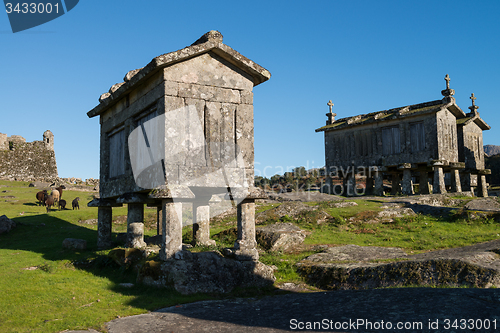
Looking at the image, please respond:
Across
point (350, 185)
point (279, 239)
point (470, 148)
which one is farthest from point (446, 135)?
point (279, 239)

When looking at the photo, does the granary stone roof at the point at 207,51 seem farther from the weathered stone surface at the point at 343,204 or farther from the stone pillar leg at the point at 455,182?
the stone pillar leg at the point at 455,182

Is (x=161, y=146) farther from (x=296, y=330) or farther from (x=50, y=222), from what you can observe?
(x=50, y=222)

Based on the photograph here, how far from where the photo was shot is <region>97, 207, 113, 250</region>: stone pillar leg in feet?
40.8

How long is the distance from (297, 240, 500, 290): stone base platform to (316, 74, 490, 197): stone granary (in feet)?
41.4

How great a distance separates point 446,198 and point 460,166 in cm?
402

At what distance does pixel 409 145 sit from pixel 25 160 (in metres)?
36.6

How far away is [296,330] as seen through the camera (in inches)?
205

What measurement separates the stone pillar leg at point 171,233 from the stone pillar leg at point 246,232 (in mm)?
1432

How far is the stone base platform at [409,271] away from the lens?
24.0 ft

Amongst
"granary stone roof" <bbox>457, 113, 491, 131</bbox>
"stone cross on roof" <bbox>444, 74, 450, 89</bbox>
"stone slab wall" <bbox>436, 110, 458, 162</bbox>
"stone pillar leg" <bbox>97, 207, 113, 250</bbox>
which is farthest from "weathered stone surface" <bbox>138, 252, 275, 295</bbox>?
"granary stone roof" <bbox>457, 113, 491, 131</bbox>

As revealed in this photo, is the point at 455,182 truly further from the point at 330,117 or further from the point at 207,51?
the point at 207,51

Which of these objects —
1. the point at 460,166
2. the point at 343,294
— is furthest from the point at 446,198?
the point at 343,294

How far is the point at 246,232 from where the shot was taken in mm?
9445

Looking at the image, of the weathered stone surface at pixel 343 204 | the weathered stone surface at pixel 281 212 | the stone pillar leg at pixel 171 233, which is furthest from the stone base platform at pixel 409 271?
the weathered stone surface at pixel 343 204
